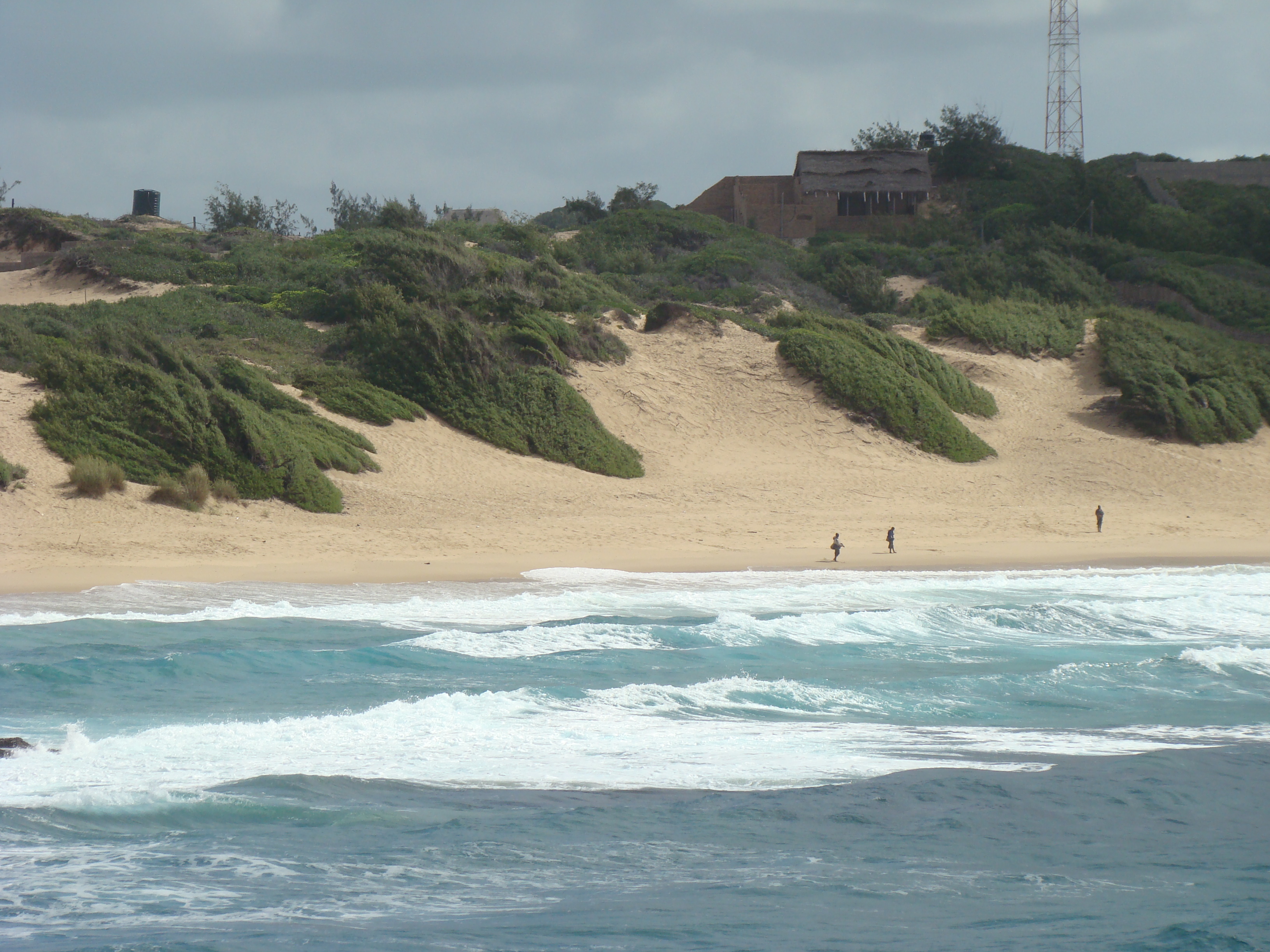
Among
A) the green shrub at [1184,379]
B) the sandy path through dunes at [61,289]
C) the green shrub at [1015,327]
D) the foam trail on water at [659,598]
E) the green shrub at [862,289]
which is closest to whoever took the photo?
the foam trail on water at [659,598]

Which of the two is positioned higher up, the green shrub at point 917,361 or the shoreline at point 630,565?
the green shrub at point 917,361

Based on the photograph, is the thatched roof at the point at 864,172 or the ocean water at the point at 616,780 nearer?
the ocean water at the point at 616,780

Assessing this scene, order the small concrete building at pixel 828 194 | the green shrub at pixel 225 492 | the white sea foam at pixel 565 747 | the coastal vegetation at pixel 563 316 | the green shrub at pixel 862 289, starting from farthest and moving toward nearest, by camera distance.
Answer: the small concrete building at pixel 828 194, the green shrub at pixel 862 289, the coastal vegetation at pixel 563 316, the green shrub at pixel 225 492, the white sea foam at pixel 565 747

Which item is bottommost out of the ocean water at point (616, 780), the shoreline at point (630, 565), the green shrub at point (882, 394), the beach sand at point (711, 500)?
the ocean water at point (616, 780)

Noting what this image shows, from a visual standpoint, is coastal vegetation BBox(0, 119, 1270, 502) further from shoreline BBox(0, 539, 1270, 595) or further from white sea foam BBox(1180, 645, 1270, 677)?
white sea foam BBox(1180, 645, 1270, 677)

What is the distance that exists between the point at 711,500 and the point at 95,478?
1304cm

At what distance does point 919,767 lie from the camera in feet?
32.4

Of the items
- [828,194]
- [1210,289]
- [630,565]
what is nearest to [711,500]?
[630,565]

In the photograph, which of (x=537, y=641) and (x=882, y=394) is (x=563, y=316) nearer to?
(x=882, y=394)

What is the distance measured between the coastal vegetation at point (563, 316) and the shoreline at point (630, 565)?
336 centimetres

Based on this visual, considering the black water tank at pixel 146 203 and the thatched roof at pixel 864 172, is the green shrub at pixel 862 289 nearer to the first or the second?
the thatched roof at pixel 864 172

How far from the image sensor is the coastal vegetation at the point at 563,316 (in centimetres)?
2238

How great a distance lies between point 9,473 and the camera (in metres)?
19.1

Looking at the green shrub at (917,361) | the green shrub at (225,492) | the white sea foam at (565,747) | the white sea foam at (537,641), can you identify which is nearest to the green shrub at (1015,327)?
the green shrub at (917,361)
